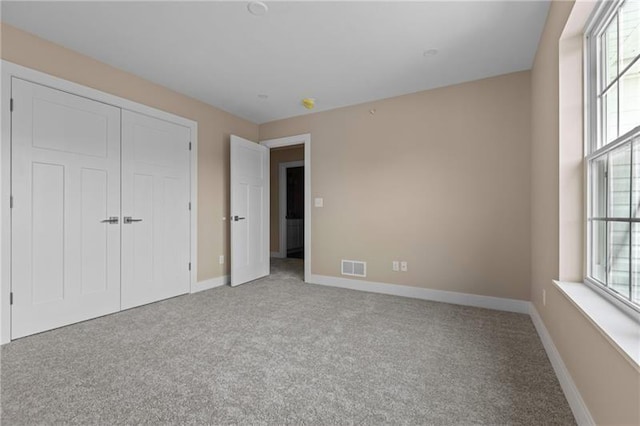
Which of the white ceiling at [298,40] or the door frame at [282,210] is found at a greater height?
the white ceiling at [298,40]

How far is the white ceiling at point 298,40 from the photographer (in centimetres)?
203

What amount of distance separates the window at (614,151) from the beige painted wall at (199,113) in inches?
149

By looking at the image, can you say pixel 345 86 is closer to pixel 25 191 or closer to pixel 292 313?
pixel 292 313

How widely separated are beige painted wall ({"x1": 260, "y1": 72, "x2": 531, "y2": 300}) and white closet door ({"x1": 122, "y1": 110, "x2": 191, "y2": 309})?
1.75 metres

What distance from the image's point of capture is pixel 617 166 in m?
1.34

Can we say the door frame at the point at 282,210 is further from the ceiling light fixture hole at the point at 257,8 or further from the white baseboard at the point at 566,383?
the white baseboard at the point at 566,383

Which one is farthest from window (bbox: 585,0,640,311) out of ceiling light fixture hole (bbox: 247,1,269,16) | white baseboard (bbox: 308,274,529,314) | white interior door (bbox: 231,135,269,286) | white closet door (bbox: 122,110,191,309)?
white closet door (bbox: 122,110,191,309)

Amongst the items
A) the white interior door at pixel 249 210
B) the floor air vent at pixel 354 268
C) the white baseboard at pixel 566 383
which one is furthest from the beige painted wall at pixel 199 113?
the white baseboard at pixel 566 383

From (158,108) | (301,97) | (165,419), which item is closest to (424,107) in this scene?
(301,97)

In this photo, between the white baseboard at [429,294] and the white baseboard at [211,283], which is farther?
the white baseboard at [211,283]

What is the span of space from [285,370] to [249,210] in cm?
277

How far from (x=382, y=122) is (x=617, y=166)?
257 centimetres

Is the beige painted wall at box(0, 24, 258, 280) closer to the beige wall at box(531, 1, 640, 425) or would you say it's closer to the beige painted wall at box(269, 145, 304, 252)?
the beige painted wall at box(269, 145, 304, 252)

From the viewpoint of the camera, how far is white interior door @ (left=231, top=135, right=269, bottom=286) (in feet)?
12.9
